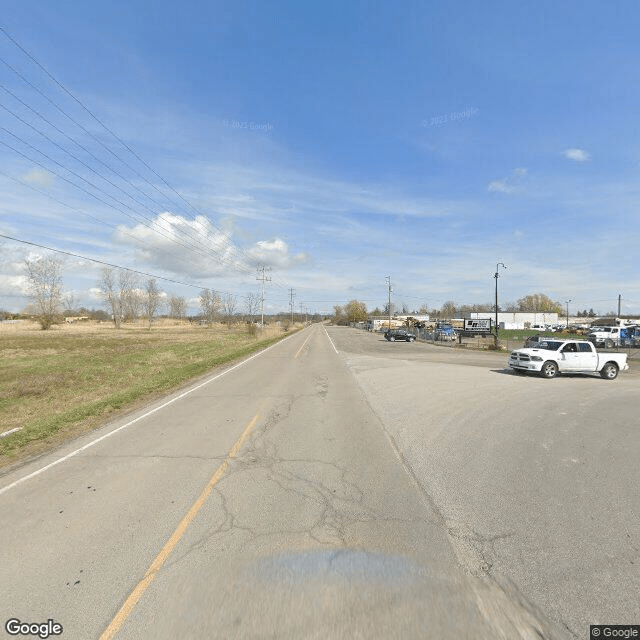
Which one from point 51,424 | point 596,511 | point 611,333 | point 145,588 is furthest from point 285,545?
point 611,333

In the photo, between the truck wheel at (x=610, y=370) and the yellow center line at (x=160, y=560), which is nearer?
the yellow center line at (x=160, y=560)

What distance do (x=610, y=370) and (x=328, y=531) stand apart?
18.3 m

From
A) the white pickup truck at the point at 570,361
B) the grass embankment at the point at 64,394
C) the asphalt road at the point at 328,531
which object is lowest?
the grass embankment at the point at 64,394

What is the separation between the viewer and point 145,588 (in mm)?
3170

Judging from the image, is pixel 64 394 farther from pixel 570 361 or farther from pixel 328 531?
pixel 570 361

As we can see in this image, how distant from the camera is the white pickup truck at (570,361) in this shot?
16625mm

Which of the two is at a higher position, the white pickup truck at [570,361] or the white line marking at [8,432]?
the white pickup truck at [570,361]

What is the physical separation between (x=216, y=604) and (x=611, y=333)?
51632 millimetres

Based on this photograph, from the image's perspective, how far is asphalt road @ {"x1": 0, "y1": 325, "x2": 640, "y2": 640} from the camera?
2.91 meters

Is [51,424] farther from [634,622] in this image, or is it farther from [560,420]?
[560,420]

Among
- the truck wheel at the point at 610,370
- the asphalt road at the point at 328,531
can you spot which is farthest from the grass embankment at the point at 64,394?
the truck wheel at the point at 610,370

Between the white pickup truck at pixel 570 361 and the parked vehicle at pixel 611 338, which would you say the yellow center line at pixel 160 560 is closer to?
the white pickup truck at pixel 570 361

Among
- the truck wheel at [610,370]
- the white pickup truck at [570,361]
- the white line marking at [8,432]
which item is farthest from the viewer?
the truck wheel at [610,370]

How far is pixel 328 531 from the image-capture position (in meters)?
4.07
